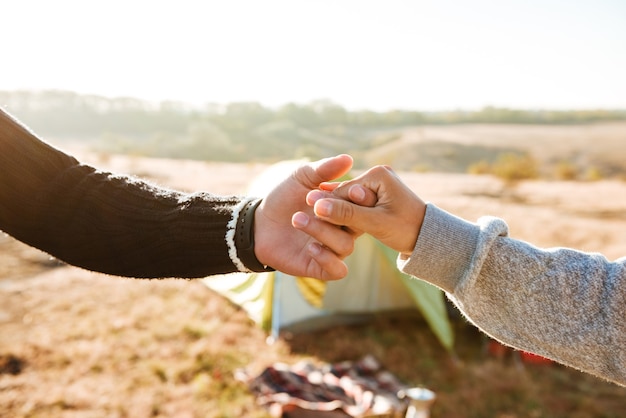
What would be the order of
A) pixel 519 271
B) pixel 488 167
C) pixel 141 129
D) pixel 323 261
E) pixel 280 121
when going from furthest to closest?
pixel 280 121 < pixel 141 129 < pixel 488 167 < pixel 323 261 < pixel 519 271

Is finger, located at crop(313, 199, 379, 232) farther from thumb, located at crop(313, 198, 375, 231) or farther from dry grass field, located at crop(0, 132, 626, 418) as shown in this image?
dry grass field, located at crop(0, 132, 626, 418)

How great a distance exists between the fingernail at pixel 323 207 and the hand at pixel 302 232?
7cm

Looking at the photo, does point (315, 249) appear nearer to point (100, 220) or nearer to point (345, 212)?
point (345, 212)

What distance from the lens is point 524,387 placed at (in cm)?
480

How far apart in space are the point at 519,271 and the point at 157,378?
418cm

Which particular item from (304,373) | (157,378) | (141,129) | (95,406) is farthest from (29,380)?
(141,129)

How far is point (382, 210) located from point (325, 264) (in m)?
0.26

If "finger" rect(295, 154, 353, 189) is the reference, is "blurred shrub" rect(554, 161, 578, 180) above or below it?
below

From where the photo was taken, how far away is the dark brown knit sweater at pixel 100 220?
162 cm

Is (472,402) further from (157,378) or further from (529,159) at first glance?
(529,159)

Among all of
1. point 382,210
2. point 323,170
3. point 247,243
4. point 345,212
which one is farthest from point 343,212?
point 247,243

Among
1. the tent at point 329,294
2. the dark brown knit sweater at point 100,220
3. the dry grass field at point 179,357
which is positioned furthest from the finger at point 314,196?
the tent at point 329,294

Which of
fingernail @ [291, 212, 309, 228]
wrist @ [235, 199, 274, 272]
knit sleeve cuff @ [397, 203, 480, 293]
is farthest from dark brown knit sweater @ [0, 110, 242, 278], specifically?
knit sleeve cuff @ [397, 203, 480, 293]

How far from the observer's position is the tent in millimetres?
5805
